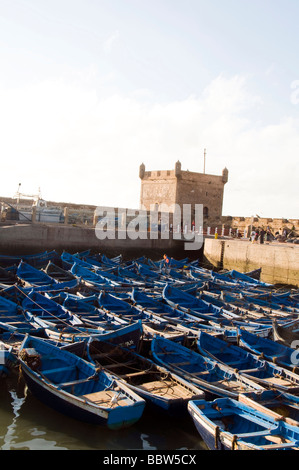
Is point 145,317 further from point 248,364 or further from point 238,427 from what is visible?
point 238,427

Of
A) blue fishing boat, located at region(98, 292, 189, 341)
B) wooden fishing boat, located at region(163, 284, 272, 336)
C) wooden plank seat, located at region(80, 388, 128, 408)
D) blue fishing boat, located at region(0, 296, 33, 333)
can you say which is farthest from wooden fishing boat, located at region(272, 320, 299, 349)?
blue fishing boat, located at region(0, 296, 33, 333)

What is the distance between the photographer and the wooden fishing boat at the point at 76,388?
26.6ft

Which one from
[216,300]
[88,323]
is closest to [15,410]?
[88,323]

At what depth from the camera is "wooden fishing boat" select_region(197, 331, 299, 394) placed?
9.69m

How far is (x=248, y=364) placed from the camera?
36.3ft

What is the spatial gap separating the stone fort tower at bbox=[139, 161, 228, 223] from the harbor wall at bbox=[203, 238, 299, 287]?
12.7 meters

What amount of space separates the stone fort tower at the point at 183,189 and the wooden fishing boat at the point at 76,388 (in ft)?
111

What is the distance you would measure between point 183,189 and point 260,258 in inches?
690

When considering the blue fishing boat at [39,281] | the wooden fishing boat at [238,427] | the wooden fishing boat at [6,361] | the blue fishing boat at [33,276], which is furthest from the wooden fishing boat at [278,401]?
the blue fishing boat at [33,276]

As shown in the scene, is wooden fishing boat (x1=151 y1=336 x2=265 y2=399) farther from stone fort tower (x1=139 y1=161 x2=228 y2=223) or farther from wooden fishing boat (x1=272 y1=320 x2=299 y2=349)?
stone fort tower (x1=139 y1=161 x2=228 y2=223)

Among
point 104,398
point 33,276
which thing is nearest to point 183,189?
point 33,276

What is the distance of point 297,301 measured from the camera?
19344mm

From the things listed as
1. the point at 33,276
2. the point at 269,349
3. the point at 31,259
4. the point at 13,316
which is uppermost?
the point at 31,259

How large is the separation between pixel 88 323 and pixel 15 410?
3.58 meters
